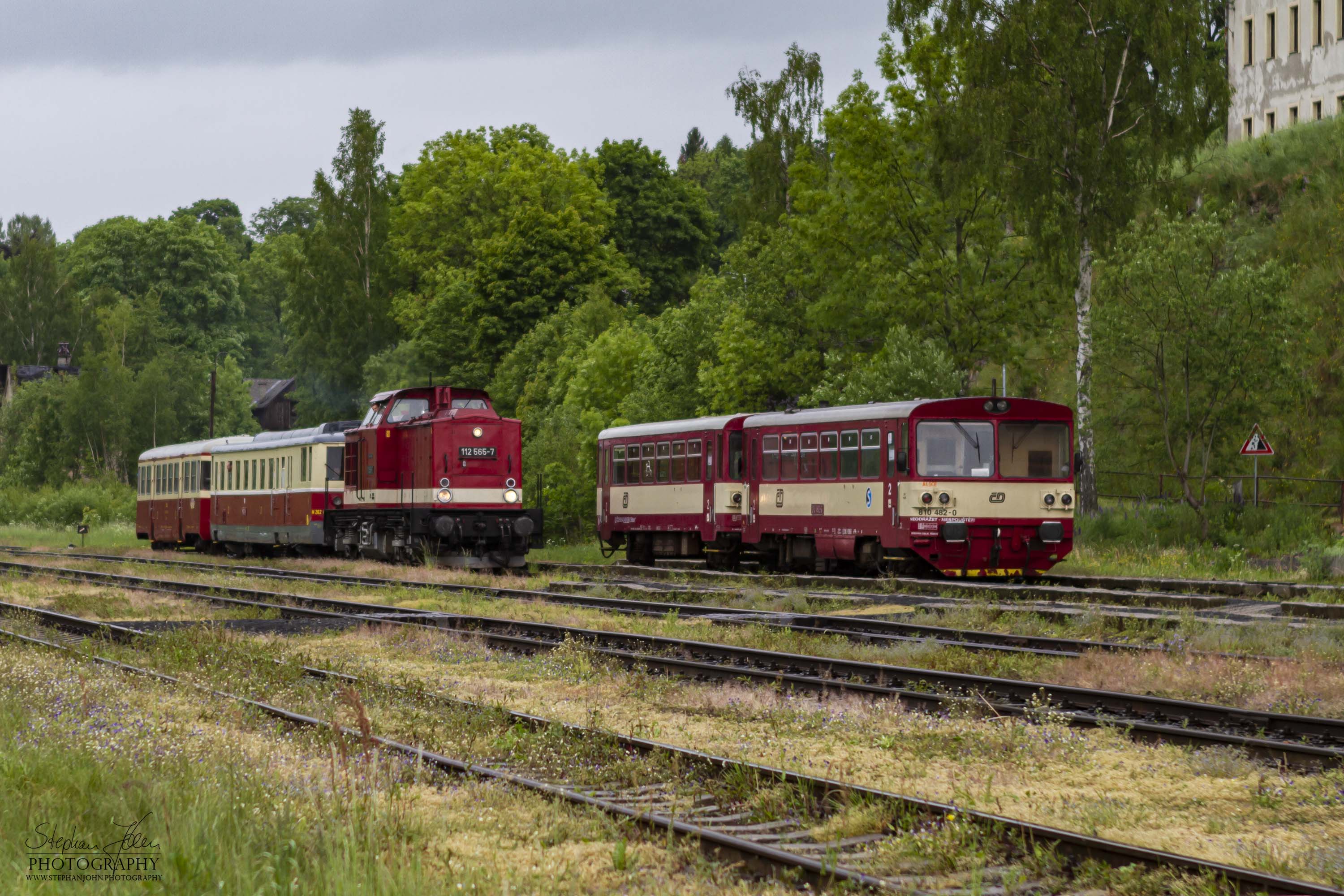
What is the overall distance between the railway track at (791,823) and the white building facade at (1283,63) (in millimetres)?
48219

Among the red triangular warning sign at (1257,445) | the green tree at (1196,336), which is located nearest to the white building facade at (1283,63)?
the green tree at (1196,336)

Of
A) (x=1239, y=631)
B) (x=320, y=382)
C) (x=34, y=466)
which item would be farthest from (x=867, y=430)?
(x=34, y=466)

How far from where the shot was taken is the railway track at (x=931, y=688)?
10.6 m

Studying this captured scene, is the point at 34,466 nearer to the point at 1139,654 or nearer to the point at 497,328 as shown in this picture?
the point at 497,328

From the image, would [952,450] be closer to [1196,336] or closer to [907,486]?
[907,486]

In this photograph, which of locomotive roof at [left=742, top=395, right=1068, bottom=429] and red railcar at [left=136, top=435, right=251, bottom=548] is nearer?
locomotive roof at [left=742, top=395, right=1068, bottom=429]

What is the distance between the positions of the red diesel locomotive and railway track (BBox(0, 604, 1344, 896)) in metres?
15.2

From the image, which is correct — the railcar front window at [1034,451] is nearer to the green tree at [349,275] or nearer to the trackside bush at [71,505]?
the trackside bush at [71,505]

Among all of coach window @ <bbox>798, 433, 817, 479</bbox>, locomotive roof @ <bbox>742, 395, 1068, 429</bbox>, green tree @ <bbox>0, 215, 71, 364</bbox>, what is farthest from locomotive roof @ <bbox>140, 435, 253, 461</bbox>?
green tree @ <bbox>0, 215, 71, 364</bbox>

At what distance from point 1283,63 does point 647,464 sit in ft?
112

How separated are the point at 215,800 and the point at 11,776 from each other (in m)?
1.78

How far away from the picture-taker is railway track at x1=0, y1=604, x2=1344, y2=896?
22.5 ft

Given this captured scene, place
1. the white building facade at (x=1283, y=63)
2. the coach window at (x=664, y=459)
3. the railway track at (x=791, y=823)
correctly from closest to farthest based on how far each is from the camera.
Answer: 1. the railway track at (x=791, y=823)
2. the coach window at (x=664, y=459)
3. the white building facade at (x=1283, y=63)
